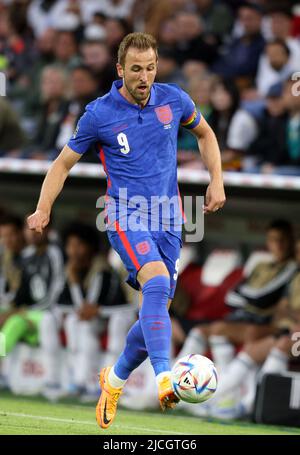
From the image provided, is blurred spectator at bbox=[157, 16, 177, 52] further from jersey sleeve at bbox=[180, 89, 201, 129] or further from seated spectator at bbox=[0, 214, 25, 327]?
jersey sleeve at bbox=[180, 89, 201, 129]

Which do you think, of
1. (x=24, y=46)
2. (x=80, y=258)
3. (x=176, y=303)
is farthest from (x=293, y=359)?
(x=24, y=46)

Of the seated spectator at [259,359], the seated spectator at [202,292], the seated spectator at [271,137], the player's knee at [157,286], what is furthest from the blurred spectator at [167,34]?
the player's knee at [157,286]

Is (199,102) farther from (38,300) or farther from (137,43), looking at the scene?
(137,43)

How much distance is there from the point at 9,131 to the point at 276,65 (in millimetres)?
2971

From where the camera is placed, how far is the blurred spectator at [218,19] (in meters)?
13.5

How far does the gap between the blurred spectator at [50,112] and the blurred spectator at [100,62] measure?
0.37m

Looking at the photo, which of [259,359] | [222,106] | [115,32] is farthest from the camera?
[115,32]

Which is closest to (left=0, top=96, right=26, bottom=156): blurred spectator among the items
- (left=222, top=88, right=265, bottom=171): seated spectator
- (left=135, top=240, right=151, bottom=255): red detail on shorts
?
(left=222, top=88, right=265, bottom=171): seated spectator

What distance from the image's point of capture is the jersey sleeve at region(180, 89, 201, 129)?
288 inches

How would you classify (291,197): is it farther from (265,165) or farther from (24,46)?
(24,46)

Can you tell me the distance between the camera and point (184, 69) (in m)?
12.9

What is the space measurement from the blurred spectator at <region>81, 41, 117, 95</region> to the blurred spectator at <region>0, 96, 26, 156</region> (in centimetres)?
99

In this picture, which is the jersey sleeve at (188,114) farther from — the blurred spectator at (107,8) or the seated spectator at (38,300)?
the blurred spectator at (107,8)

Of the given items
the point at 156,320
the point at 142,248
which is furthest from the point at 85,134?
the point at 156,320
